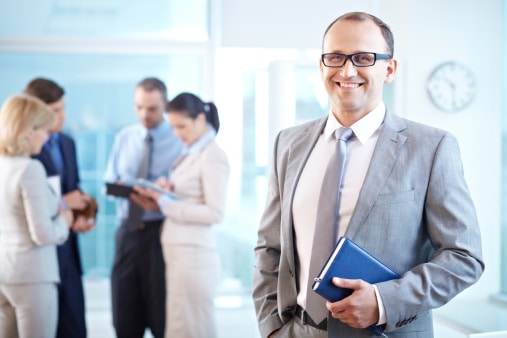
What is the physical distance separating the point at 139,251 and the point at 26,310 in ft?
2.47

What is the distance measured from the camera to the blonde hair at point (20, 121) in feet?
10.9

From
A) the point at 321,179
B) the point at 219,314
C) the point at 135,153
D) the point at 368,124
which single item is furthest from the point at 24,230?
the point at 368,124

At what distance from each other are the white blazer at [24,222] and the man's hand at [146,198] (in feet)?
1.84

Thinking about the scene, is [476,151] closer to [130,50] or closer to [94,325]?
[130,50]

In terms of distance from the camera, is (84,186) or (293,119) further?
(293,119)

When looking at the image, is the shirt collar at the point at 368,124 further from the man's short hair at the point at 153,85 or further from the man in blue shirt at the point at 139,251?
the man's short hair at the point at 153,85

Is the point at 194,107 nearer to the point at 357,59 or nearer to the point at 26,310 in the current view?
the point at 26,310

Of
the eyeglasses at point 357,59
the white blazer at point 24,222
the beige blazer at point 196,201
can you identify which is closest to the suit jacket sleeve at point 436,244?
the eyeglasses at point 357,59

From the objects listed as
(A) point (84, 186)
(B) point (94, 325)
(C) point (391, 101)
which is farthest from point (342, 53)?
(C) point (391, 101)

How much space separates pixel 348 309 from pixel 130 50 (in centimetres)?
290

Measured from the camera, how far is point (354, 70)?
5.52ft

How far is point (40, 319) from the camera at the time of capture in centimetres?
337

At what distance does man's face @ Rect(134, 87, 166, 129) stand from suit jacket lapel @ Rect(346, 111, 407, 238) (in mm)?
2424

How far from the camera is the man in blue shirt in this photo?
12.7 ft
